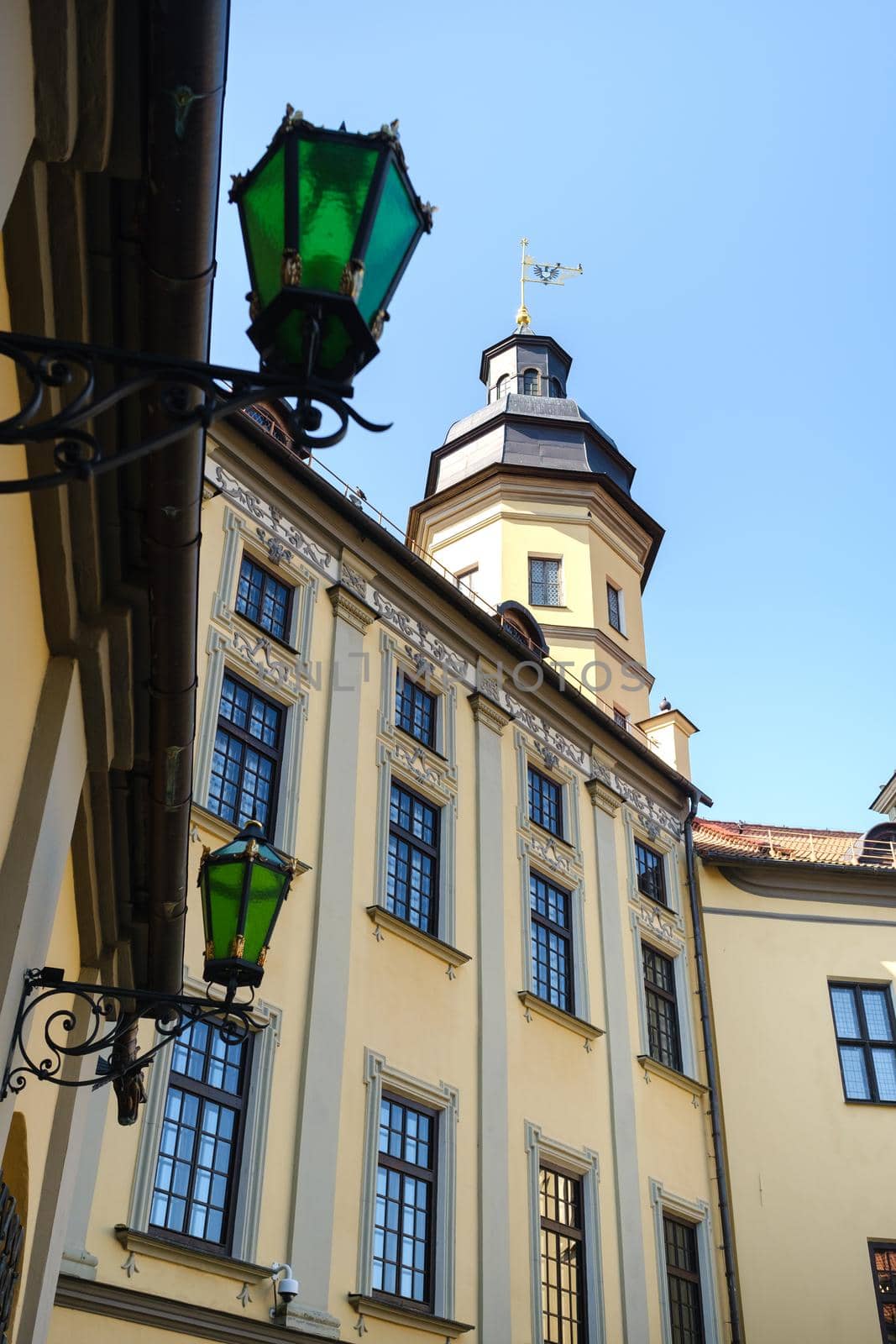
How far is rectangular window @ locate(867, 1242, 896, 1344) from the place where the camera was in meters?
18.1

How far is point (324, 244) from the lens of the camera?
3.33 metres

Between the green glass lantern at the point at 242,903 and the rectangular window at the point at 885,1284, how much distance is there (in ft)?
50.2

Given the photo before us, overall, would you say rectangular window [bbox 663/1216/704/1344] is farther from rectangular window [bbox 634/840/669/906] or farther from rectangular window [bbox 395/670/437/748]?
rectangular window [bbox 395/670/437/748]

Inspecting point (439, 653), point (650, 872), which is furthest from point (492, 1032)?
point (650, 872)

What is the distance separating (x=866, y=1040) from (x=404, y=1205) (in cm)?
989

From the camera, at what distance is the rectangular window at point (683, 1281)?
16.5 meters

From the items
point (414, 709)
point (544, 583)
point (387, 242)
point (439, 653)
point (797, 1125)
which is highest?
point (544, 583)

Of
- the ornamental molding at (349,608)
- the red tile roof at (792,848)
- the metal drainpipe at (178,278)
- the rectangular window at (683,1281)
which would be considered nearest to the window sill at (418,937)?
the ornamental molding at (349,608)

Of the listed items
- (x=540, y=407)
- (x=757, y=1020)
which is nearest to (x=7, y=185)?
(x=757, y=1020)

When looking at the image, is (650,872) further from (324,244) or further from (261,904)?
(324,244)

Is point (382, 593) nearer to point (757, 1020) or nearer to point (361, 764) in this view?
point (361, 764)

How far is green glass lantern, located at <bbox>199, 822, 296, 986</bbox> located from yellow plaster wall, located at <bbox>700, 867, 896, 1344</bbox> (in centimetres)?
1403

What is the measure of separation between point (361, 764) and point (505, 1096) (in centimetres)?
393

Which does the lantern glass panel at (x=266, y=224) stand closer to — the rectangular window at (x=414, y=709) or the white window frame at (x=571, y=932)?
the rectangular window at (x=414, y=709)
